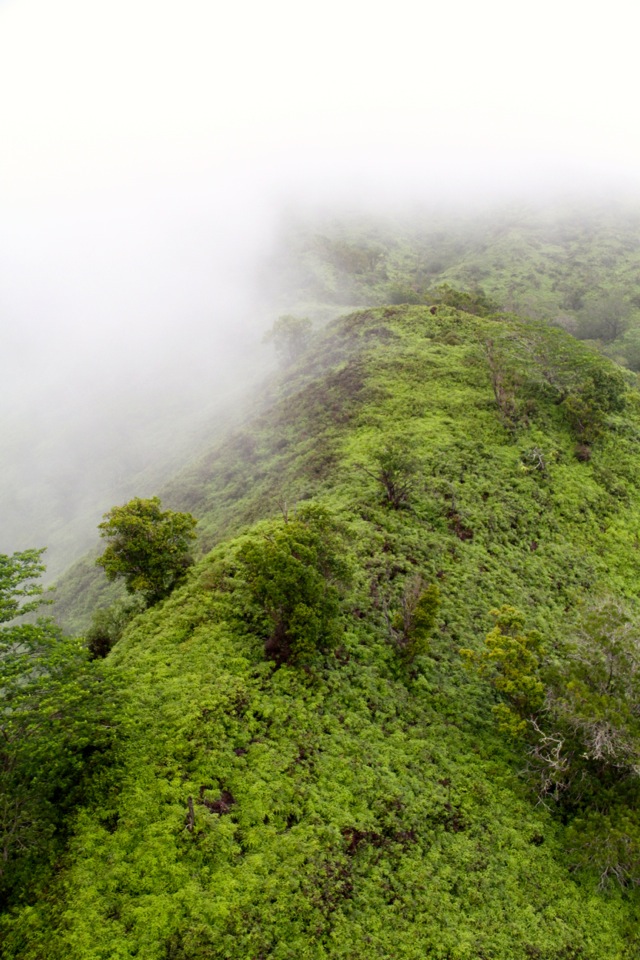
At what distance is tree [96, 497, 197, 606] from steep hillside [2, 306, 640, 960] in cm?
118

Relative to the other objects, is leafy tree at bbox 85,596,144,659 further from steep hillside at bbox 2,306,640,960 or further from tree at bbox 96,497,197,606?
steep hillside at bbox 2,306,640,960

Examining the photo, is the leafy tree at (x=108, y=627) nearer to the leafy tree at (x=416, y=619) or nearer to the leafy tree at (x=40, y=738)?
the leafy tree at (x=40, y=738)

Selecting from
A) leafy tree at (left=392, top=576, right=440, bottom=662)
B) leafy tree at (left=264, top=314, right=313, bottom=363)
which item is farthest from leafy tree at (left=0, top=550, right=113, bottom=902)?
leafy tree at (left=264, top=314, right=313, bottom=363)

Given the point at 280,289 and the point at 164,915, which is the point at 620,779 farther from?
the point at 280,289

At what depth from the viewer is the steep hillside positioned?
13734 millimetres

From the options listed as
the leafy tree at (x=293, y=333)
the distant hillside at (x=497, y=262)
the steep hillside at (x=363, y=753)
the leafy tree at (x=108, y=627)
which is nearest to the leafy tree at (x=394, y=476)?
the steep hillside at (x=363, y=753)

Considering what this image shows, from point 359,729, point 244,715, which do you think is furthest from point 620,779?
point 244,715

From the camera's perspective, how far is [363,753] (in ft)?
60.8

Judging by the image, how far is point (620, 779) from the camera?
18.5 m

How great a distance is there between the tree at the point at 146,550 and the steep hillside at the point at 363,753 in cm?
118

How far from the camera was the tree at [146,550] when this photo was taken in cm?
2434

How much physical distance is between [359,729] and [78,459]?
89936 mm

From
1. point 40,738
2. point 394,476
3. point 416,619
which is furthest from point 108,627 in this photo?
point 394,476

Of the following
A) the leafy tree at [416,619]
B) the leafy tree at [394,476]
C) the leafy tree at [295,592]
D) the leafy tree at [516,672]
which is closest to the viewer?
the leafy tree at [516,672]
